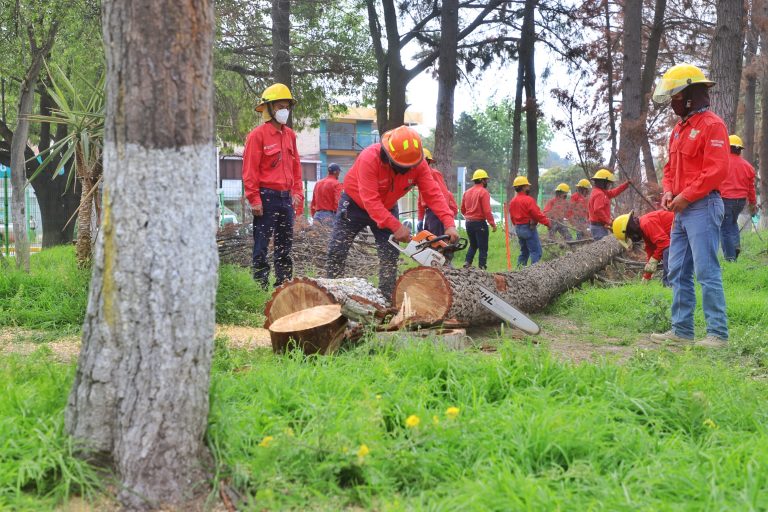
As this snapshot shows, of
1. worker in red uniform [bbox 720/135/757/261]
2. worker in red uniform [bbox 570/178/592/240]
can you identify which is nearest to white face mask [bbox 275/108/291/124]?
worker in red uniform [bbox 720/135/757/261]

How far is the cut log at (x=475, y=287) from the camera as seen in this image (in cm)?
580

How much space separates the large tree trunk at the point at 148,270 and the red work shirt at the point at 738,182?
9792mm

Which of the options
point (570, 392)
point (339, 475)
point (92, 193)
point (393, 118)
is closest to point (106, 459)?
point (339, 475)

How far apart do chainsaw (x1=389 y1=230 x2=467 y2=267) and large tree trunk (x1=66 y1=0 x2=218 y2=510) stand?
353cm

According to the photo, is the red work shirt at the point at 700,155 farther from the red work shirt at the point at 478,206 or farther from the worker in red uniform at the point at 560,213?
the worker in red uniform at the point at 560,213

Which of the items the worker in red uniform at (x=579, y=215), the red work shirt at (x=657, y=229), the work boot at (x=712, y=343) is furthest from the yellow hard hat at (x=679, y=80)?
the worker in red uniform at (x=579, y=215)

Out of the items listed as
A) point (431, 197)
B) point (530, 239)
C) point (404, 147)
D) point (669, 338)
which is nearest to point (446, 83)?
point (530, 239)

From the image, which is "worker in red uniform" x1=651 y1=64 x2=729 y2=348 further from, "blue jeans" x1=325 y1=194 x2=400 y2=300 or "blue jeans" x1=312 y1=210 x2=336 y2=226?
"blue jeans" x1=312 y1=210 x2=336 y2=226

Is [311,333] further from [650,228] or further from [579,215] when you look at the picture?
[579,215]

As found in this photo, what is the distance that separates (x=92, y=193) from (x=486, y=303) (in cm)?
379

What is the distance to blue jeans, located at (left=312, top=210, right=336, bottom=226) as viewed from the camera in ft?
40.4

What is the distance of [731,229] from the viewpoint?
438 inches

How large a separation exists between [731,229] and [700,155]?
5.95 meters

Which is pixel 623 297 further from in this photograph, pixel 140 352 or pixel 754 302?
pixel 140 352
